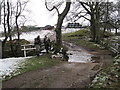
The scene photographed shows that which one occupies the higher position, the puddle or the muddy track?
the muddy track

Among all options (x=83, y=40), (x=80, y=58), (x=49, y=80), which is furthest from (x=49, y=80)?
(x=83, y=40)

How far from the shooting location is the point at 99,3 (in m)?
27.0

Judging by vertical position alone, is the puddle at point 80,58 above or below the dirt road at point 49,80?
below

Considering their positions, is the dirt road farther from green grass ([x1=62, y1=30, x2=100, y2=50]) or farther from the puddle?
green grass ([x1=62, y1=30, x2=100, y2=50])

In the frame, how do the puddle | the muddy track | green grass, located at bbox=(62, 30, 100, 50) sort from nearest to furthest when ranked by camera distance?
the muddy track → the puddle → green grass, located at bbox=(62, 30, 100, 50)

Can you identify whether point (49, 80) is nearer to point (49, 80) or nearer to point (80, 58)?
point (49, 80)

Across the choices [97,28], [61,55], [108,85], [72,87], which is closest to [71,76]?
[72,87]

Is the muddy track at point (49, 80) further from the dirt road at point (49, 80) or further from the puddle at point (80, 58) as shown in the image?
the puddle at point (80, 58)

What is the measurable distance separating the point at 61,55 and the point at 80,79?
247 inches

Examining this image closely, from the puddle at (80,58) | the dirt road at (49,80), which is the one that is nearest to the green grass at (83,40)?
the puddle at (80,58)

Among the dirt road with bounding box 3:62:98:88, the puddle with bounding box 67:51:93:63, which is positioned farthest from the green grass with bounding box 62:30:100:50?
the dirt road with bounding box 3:62:98:88

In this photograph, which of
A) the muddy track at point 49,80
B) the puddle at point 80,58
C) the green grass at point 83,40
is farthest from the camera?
the green grass at point 83,40

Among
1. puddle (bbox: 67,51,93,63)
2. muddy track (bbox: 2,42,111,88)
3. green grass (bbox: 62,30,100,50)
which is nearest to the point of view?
muddy track (bbox: 2,42,111,88)

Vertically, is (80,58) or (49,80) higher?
(49,80)
